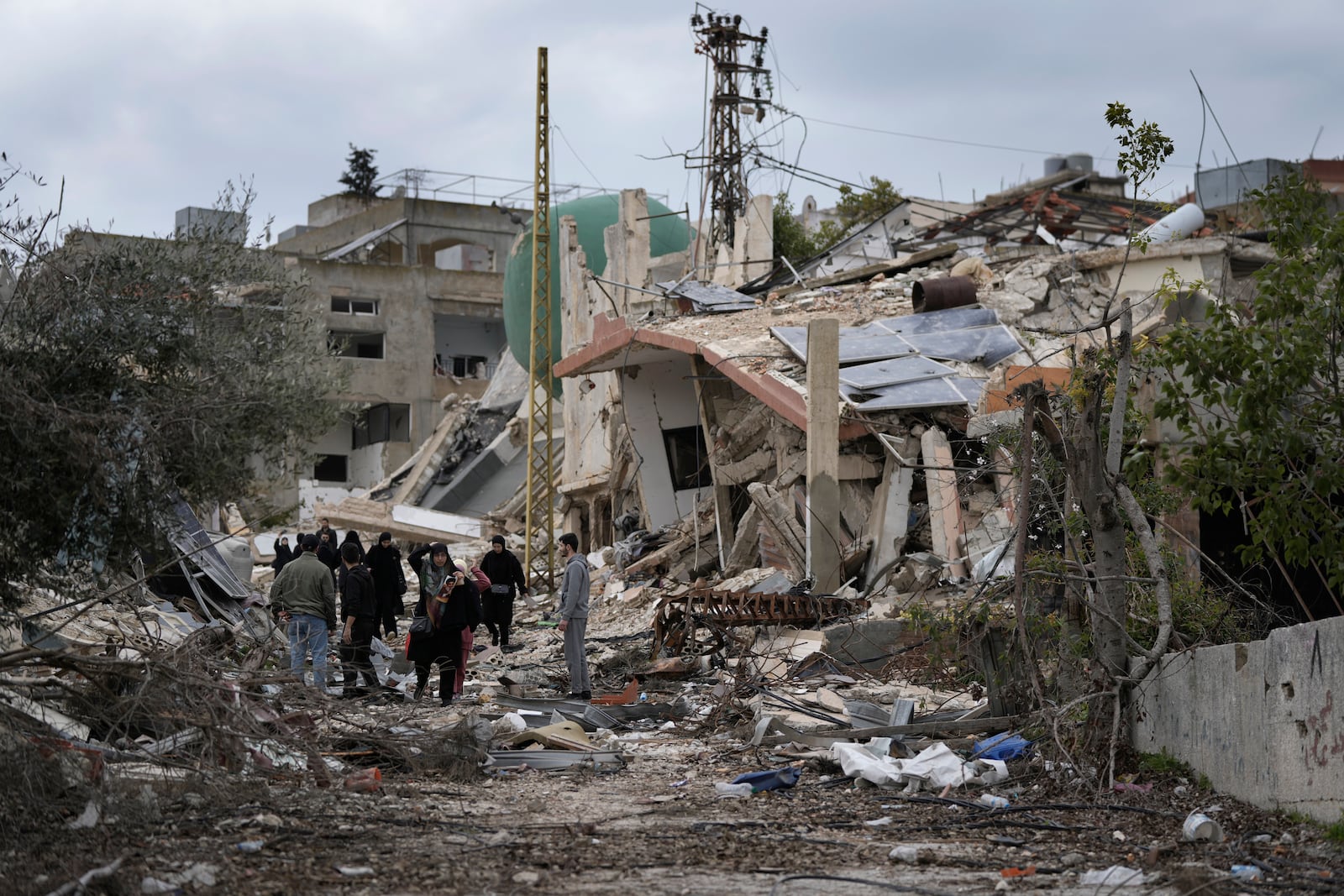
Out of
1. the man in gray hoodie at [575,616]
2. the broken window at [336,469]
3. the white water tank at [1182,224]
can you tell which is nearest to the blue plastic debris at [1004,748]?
the man in gray hoodie at [575,616]

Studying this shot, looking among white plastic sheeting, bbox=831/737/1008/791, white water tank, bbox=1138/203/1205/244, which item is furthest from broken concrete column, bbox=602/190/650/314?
white plastic sheeting, bbox=831/737/1008/791

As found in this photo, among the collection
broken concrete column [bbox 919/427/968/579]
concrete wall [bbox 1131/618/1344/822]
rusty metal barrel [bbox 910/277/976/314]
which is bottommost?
concrete wall [bbox 1131/618/1344/822]

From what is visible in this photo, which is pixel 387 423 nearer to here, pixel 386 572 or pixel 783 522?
pixel 783 522

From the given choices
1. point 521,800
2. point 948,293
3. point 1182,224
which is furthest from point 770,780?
point 1182,224

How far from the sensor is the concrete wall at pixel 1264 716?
20.3 ft

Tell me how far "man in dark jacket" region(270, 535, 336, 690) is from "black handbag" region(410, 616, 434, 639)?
0.69m

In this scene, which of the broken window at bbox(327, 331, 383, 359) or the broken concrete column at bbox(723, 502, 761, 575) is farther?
the broken window at bbox(327, 331, 383, 359)

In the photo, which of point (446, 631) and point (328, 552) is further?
point (328, 552)

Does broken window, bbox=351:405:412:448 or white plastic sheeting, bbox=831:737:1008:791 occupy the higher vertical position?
broken window, bbox=351:405:412:448

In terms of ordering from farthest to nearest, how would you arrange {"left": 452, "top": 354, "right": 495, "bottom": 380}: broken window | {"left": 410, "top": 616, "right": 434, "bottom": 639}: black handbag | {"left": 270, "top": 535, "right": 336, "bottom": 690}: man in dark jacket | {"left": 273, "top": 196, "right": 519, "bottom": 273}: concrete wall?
{"left": 273, "top": 196, "right": 519, "bottom": 273}: concrete wall → {"left": 452, "top": 354, "right": 495, "bottom": 380}: broken window → {"left": 410, "top": 616, "right": 434, "bottom": 639}: black handbag → {"left": 270, "top": 535, "right": 336, "bottom": 690}: man in dark jacket

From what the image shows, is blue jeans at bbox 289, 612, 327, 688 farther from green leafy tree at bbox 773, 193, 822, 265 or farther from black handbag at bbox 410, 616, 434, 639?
green leafy tree at bbox 773, 193, 822, 265

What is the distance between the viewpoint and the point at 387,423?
47219 millimetres

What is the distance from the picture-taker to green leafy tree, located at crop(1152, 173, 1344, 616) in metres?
6.48

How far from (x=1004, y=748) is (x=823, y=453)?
7881 mm
